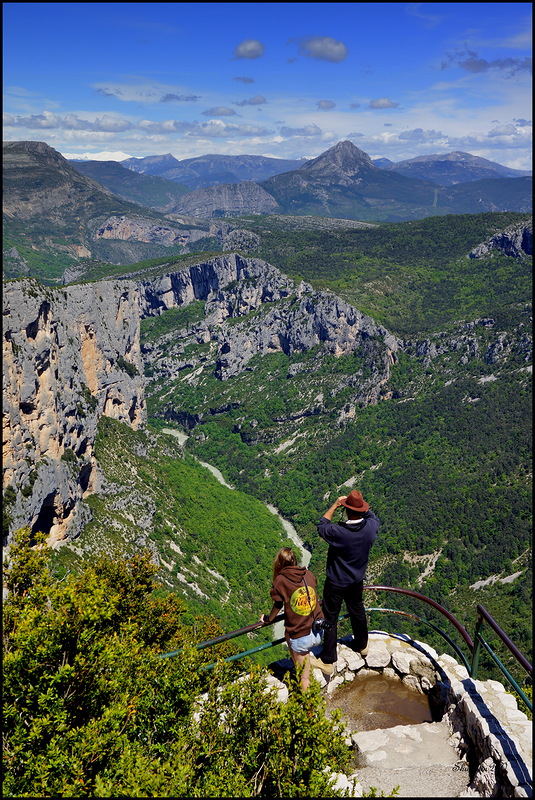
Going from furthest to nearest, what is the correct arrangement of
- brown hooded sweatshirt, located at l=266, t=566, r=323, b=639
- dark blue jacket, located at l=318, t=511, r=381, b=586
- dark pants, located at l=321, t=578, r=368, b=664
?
dark pants, located at l=321, t=578, r=368, b=664
dark blue jacket, located at l=318, t=511, r=381, b=586
brown hooded sweatshirt, located at l=266, t=566, r=323, b=639

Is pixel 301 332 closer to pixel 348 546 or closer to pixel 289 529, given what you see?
pixel 289 529

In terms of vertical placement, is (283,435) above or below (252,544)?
above

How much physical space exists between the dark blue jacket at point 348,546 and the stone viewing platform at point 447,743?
2.66 meters

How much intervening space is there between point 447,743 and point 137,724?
6423 millimetres

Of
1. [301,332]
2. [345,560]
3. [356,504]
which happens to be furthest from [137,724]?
[301,332]

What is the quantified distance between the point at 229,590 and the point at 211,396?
345ft

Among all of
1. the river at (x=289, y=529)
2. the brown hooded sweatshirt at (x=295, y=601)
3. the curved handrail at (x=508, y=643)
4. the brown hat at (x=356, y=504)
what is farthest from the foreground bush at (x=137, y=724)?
the river at (x=289, y=529)

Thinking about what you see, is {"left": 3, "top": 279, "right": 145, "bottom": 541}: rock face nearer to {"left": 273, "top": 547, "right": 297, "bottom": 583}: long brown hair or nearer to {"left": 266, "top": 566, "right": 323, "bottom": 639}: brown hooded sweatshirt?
{"left": 273, "top": 547, "right": 297, "bottom": 583}: long brown hair

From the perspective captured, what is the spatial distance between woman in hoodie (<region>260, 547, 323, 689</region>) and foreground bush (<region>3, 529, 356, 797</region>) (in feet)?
3.39

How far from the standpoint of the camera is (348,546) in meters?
11.2

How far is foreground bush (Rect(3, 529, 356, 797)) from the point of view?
8.34 meters

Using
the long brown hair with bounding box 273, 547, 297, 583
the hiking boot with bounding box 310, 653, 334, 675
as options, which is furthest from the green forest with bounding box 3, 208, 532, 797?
the long brown hair with bounding box 273, 547, 297, 583

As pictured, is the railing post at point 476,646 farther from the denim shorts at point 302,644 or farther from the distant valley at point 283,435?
the distant valley at point 283,435

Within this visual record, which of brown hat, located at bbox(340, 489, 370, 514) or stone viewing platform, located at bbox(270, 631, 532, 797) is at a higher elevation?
brown hat, located at bbox(340, 489, 370, 514)
